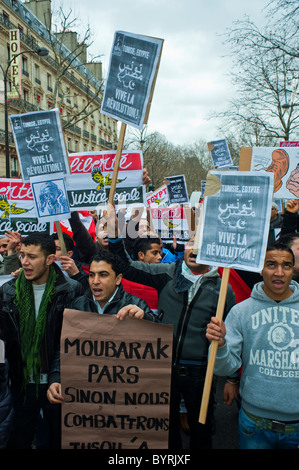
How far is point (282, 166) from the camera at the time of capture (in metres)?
4.92

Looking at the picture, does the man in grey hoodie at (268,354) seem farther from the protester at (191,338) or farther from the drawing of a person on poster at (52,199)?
the drawing of a person on poster at (52,199)

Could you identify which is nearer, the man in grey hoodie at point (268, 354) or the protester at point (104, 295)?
the man in grey hoodie at point (268, 354)

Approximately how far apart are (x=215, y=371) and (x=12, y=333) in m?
1.47

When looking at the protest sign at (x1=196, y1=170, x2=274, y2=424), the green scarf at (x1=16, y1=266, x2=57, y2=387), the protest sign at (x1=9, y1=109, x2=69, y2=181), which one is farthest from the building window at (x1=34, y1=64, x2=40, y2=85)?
the protest sign at (x1=196, y1=170, x2=274, y2=424)

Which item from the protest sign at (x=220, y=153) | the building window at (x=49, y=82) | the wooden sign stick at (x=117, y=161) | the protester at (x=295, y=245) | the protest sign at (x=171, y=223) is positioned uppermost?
the building window at (x=49, y=82)

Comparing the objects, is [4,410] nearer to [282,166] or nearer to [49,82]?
[282,166]

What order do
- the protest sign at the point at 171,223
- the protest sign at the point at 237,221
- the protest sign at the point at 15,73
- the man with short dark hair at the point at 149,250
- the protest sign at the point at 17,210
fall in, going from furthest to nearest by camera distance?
the protest sign at the point at 15,73
the protest sign at the point at 171,223
the protest sign at the point at 17,210
the man with short dark hair at the point at 149,250
the protest sign at the point at 237,221

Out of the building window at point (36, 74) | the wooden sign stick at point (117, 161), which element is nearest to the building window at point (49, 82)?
the building window at point (36, 74)

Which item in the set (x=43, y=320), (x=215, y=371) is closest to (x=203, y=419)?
(x=215, y=371)

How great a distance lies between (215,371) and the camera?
7.47 feet

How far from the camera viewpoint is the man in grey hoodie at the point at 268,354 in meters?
2.20

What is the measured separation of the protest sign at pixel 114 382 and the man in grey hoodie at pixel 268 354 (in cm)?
40

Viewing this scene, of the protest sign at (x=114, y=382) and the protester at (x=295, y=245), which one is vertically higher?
the protester at (x=295, y=245)

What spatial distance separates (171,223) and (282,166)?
8.40 ft
